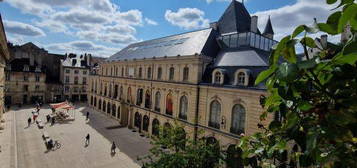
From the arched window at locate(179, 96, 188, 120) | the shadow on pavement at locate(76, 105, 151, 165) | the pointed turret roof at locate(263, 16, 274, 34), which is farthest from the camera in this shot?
the pointed turret roof at locate(263, 16, 274, 34)

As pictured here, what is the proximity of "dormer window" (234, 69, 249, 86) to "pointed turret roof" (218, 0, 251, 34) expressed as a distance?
12437 millimetres

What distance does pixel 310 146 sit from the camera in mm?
1255

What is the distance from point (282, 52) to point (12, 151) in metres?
30.3

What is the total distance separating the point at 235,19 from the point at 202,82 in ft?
42.5

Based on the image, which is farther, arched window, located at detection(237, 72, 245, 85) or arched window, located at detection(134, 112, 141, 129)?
arched window, located at detection(134, 112, 141, 129)

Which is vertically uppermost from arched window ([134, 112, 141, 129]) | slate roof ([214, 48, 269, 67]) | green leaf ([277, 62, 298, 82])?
slate roof ([214, 48, 269, 67])

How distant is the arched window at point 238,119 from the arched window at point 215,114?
1.86m

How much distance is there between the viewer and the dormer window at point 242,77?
18925 mm

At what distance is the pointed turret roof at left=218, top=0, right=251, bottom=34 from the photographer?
30.8 metres

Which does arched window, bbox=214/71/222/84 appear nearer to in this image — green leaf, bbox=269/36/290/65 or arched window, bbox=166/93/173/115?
arched window, bbox=166/93/173/115

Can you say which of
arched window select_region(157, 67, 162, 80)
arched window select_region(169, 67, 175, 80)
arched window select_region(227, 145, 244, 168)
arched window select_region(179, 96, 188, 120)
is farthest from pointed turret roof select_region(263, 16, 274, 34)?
arched window select_region(227, 145, 244, 168)

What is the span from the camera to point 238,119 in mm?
19719

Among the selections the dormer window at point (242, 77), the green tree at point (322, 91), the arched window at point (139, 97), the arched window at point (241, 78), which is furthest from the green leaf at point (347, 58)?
the arched window at point (139, 97)

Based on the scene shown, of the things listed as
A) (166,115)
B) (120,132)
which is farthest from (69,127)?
(166,115)
